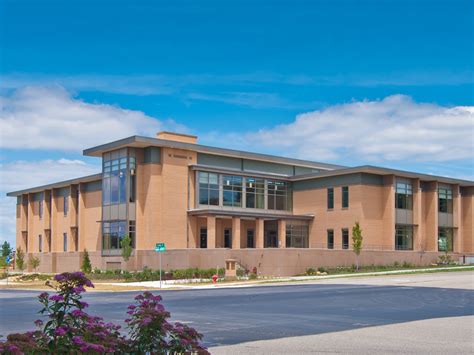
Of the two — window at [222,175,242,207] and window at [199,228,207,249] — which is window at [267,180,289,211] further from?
window at [199,228,207,249]

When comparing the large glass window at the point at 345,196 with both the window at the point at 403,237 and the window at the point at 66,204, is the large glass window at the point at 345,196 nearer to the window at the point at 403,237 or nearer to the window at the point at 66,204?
the window at the point at 403,237

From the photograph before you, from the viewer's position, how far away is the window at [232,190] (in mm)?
62344

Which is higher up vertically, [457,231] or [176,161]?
[176,161]

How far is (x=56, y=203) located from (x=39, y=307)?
53.2m

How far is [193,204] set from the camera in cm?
5959

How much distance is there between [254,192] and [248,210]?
6.87ft

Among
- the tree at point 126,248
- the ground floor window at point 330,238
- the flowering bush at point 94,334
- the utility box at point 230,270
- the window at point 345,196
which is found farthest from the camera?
the ground floor window at point 330,238

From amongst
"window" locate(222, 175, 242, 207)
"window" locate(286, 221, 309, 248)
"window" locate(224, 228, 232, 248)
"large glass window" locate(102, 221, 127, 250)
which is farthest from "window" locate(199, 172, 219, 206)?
"window" locate(286, 221, 309, 248)

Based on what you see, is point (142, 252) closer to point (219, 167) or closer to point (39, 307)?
point (219, 167)

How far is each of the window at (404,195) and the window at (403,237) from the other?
6.25ft

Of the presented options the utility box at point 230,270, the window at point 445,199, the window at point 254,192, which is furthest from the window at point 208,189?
the window at point 445,199

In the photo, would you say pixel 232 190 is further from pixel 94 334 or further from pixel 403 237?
pixel 94 334

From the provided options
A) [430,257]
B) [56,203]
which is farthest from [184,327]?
[56,203]

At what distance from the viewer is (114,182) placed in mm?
59812
